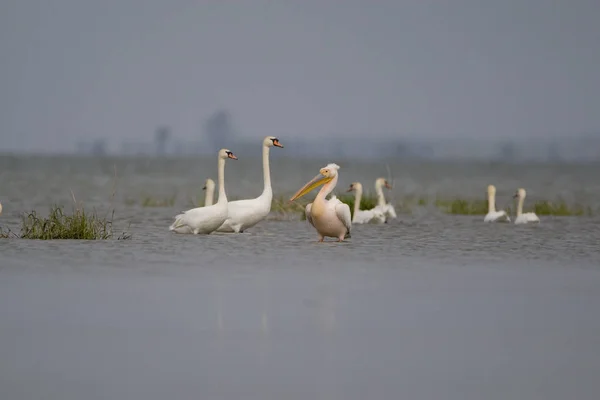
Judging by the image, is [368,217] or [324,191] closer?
[324,191]

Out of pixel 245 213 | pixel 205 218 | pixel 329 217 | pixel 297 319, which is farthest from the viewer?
pixel 245 213

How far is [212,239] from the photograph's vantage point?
15945mm

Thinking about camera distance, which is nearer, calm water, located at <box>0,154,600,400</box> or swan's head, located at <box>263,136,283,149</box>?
calm water, located at <box>0,154,600,400</box>

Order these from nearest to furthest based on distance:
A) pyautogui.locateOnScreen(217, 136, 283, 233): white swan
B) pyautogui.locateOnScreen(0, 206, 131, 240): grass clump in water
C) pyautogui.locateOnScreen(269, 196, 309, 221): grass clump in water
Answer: pyautogui.locateOnScreen(0, 206, 131, 240): grass clump in water → pyautogui.locateOnScreen(217, 136, 283, 233): white swan → pyautogui.locateOnScreen(269, 196, 309, 221): grass clump in water

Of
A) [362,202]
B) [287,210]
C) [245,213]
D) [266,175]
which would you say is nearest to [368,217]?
[362,202]

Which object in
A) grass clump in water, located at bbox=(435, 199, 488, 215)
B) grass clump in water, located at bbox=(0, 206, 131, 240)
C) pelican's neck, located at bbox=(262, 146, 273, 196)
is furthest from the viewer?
grass clump in water, located at bbox=(435, 199, 488, 215)

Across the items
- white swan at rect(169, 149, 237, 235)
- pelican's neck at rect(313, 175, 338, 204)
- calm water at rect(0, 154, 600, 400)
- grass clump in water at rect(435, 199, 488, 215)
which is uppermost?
pelican's neck at rect(313, 175, 338, 204)

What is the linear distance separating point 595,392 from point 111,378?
2.65 metres

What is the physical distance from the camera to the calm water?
7102mm

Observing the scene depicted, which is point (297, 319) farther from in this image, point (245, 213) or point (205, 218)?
point (245, 213)

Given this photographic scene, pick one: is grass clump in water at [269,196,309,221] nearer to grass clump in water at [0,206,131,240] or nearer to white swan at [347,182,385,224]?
white swan at [347,182,385,224]

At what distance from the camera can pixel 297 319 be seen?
9.22 meters

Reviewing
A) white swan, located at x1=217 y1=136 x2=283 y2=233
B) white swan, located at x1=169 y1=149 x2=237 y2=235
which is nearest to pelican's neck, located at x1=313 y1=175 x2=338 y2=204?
white swan, located at x1=217 y1=136 x2=283 y2=233

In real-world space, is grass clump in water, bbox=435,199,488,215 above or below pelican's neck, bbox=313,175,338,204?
below
